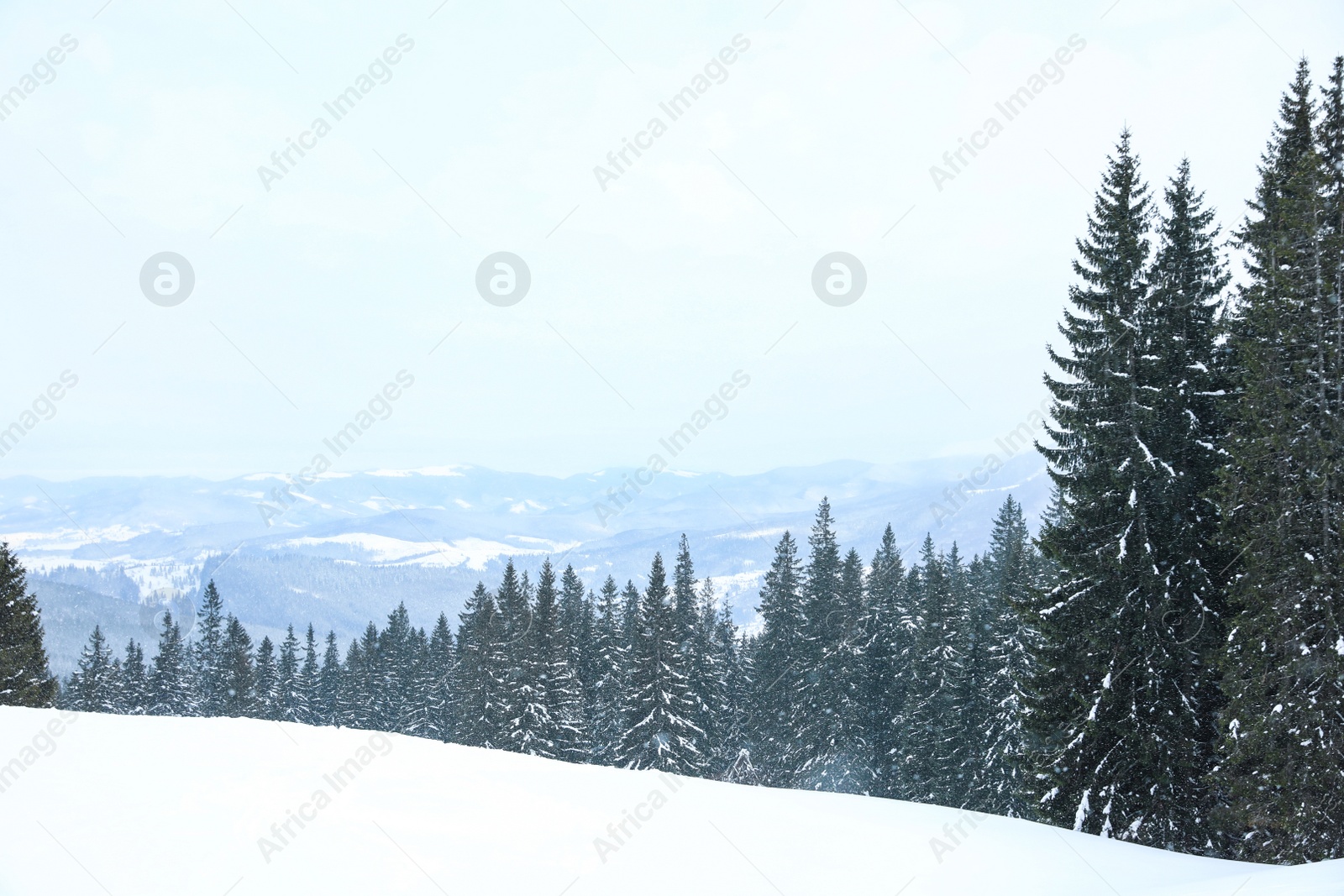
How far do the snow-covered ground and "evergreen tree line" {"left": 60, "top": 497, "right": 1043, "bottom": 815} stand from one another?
1142 cm

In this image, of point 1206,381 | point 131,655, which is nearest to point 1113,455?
point 1206,381

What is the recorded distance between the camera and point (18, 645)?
28.2 m

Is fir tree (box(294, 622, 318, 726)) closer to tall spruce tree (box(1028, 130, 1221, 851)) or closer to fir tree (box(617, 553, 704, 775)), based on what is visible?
fir tree (box(617, 553, 704, 775))

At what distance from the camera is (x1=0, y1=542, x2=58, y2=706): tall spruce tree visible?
1052 inches

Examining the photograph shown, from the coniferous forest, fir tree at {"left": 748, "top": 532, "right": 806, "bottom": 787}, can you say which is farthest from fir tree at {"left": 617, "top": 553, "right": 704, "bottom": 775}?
the coniferous forest

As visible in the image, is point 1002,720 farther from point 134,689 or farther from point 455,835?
point 134,689

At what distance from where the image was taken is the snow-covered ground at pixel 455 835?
6.86 metres

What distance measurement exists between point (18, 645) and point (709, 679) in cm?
3427

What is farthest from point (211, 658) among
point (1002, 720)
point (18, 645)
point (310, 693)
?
point (1002, 720)

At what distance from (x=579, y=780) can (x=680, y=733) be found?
28656 millimetres

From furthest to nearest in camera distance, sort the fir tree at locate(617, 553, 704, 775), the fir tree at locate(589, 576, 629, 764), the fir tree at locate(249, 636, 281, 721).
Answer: the fir tree at locate(249, 636, 281, 721) < the fir tree at locate(589, 576, 629, 764) < the fir tree at locate(617, 553, 704, 775)

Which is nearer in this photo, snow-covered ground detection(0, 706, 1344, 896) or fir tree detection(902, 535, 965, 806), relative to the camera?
snow-covered ground detection(0, 706, 1344, 896)

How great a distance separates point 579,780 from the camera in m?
11.0

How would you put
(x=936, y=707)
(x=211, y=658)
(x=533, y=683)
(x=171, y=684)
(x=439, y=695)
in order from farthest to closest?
(x=211, y=658) < (x=171, y=684) < (x=439, y=695) < (x=533, y=683) < (x=936, y=707)
